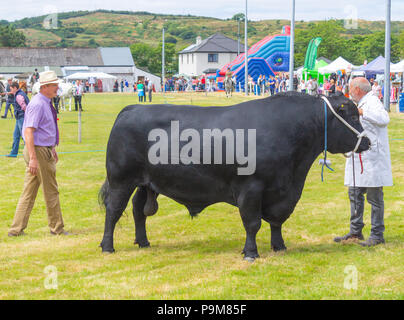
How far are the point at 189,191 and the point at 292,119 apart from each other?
153 centimetres

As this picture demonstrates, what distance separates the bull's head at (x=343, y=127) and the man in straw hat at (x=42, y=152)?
3.79 meters

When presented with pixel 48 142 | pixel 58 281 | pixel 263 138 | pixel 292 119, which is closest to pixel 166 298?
pixel 58 281

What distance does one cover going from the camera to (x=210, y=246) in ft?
23.9

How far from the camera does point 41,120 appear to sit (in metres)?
7.43

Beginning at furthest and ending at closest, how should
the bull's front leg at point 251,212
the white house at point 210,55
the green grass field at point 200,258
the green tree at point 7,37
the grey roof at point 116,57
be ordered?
the green tree at point 7,37 → the white house at point 210,55 → the grey roof at point 116,57 → the bull's front leg at point 251,212 → the green grass field at point 200,258

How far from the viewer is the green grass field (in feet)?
17.9

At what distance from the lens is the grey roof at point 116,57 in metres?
96.3

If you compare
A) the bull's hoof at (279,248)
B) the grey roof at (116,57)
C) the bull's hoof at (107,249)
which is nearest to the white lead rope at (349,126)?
the bull's hoof at (279,248)

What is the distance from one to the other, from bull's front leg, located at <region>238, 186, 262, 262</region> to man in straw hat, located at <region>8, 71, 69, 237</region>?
2.90m

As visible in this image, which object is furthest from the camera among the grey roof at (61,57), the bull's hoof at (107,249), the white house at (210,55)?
the white house at (210,55)

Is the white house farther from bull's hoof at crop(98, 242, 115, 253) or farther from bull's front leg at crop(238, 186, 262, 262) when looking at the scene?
bull's front leg at crop(238, 186, 262, 262)

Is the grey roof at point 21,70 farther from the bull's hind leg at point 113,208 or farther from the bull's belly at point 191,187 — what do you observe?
the bull's belly at point 191,187

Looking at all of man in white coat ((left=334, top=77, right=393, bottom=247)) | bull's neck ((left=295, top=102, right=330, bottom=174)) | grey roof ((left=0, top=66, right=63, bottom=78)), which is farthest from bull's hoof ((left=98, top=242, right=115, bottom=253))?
grey roof ((left=0, top=66, right=63, bottom=78))

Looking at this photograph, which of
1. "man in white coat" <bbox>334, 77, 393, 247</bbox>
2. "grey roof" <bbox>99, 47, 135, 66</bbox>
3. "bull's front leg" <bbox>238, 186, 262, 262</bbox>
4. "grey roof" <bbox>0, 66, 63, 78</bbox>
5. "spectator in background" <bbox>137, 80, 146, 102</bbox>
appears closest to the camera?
"bull's front leg" <bbox>238, 186, 262, 262</bbox>
